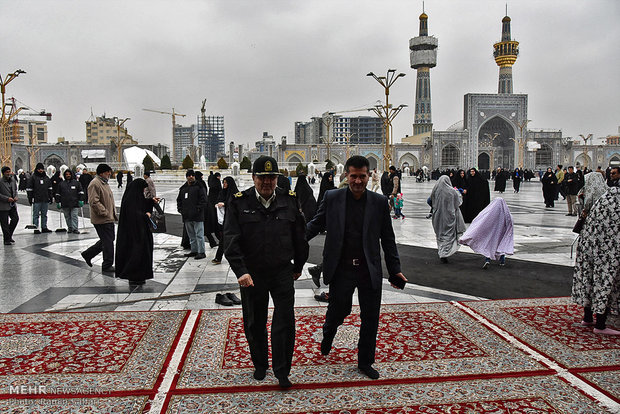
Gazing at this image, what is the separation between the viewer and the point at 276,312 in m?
2.79

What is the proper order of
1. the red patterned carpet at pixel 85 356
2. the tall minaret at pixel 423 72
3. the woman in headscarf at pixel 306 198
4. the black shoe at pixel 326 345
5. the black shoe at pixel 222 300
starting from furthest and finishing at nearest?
the tall minaret at pixel 423 72 < the woman in headscarf at pixel 306 198 < the black shoe at pixel 222 300 < the black shoe at pixel 326 345 < the red patterned carpet at pixel 85 356

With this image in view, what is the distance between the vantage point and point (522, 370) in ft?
10.0

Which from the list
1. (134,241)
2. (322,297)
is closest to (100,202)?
(134,241)

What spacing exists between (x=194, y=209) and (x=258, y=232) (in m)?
4.19

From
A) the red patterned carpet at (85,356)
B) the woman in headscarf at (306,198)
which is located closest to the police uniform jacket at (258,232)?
the red patterned carpet at (85,356)

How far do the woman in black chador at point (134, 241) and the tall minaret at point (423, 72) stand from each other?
64.8 metres

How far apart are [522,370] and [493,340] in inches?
20.2

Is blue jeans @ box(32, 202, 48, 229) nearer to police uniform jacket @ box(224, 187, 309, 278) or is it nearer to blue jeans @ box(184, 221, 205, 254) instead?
blue jeans @ box(184, 221, 205, 254)

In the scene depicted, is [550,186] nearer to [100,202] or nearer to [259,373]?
[100,202]

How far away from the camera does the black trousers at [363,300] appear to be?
293cm

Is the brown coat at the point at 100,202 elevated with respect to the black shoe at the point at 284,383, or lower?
elevated

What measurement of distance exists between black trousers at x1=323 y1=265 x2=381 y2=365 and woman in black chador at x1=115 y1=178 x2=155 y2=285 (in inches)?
108

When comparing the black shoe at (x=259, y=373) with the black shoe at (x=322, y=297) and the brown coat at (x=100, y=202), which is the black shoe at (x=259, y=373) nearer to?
the black shoe at (x=322, y=297)

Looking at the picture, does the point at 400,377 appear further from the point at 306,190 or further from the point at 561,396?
the point at 306,190
